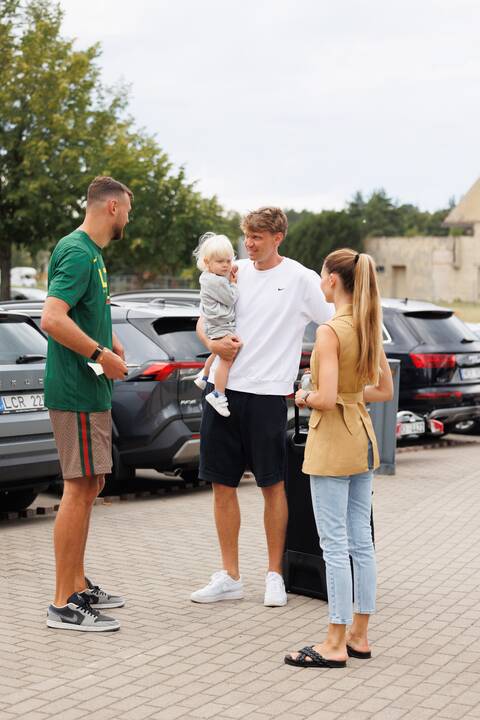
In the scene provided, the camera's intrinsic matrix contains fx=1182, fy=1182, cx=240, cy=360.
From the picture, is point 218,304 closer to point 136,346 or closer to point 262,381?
point 262,381

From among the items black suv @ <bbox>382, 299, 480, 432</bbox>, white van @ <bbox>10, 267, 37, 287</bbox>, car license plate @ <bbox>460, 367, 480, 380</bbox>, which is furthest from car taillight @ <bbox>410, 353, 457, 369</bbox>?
white van @ <bbox>10, 267, 37, 287</bbox>

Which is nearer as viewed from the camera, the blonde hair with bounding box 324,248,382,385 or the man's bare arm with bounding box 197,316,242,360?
the blonde hair with bounding box 324,248,382,385

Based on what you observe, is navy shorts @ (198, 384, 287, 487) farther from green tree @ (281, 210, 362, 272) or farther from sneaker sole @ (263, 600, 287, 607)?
green tree @ (281, 210, 362, 272)

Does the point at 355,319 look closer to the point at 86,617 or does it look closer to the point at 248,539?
the point at 86,617

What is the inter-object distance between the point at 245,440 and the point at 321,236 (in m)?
84.5

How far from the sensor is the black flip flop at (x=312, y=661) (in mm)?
5078

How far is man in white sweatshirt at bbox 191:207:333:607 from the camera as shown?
6.12 meters

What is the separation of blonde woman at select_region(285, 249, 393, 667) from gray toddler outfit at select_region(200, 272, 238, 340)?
1.04 m

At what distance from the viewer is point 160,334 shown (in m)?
9.63

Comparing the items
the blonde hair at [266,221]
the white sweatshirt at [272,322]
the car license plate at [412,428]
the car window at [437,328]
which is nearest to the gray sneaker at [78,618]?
the white sweatshirt at [272,322]

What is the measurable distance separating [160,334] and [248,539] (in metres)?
2.27

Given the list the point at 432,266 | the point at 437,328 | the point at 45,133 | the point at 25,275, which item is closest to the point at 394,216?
the point at 432,266

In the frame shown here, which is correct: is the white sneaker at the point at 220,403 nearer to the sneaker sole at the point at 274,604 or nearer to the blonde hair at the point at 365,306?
the sneaker sole at the point at 274,604

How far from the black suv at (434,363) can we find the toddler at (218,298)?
6796mm
